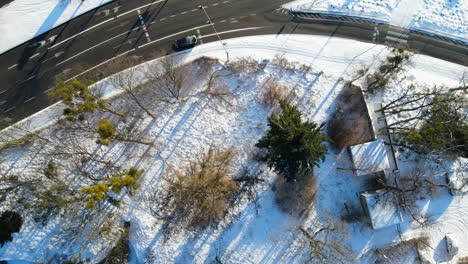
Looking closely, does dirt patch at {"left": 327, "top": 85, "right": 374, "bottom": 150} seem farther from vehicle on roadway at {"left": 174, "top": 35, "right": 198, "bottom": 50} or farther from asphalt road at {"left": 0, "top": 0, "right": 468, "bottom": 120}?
vehicle on roadway at {"left": 174, "top": 35, "right": 198, "bottom": 50}

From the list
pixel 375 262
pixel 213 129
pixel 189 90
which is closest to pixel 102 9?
pixel 189 90

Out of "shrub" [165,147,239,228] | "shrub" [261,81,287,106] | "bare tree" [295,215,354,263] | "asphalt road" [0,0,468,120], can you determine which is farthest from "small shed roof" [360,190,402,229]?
"asphalt road" [0,0,468,120]

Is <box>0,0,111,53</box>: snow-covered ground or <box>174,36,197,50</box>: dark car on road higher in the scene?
<box>174,36,197,50</box>: dark car on road

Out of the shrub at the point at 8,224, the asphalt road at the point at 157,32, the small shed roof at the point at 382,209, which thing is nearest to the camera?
the small shed roof at the point at 382,209

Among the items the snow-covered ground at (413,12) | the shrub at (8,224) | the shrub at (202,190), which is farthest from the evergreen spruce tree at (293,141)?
the shrub at (8,224)

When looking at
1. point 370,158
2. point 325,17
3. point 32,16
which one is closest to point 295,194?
point 370,158

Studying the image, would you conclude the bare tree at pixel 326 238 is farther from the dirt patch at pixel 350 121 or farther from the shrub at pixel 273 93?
the shrub at pixel 273 93
